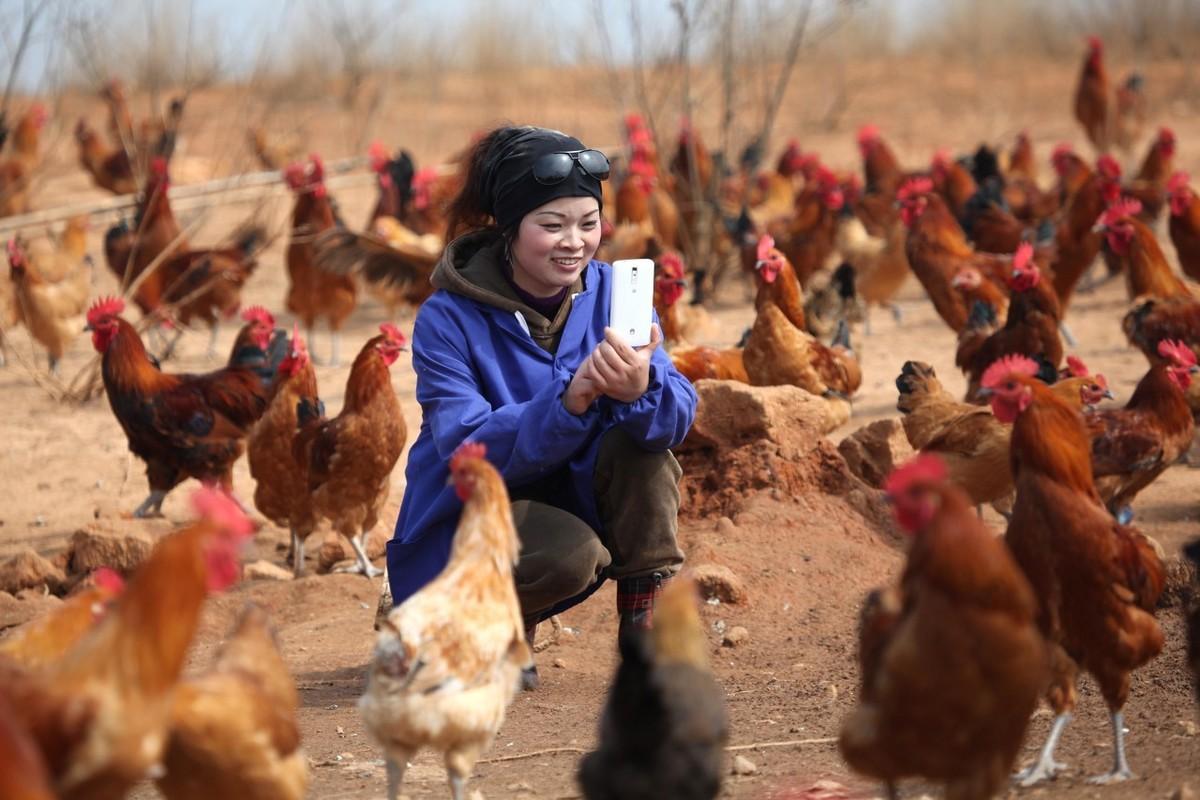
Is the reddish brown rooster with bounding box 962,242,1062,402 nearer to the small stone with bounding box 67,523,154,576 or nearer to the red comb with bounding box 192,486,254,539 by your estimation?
the small stone with bounding box 67,523,154,576

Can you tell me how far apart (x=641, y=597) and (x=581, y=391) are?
0.91m

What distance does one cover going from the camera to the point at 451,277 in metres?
4.38

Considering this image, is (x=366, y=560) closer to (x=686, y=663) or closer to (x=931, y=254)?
(x=686, y=663)

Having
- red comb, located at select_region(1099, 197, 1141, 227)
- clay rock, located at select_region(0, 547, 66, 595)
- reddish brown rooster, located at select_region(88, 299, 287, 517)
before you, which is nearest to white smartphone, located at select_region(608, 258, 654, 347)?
clay rock, located at select_region(0, 547, 66, 595)

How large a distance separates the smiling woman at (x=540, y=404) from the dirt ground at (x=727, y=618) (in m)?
0.57

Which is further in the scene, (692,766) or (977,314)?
(977,314)

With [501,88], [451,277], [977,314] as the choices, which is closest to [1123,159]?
[977,314]

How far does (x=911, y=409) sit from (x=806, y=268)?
600cm

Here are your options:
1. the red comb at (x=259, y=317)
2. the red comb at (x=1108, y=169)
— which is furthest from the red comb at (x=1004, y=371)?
the red comb at (x=1108, y=169)

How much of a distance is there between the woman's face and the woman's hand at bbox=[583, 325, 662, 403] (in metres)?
0.47

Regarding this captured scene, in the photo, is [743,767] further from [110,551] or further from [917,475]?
[110,551]

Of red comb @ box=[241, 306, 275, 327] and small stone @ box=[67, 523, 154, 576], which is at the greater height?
red comb @ box=[241, 306, 275, 327]

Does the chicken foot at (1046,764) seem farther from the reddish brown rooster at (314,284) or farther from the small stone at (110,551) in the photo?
the reddish brown rooster at (314,284)

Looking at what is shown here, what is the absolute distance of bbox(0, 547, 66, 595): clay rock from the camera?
21.3ft
